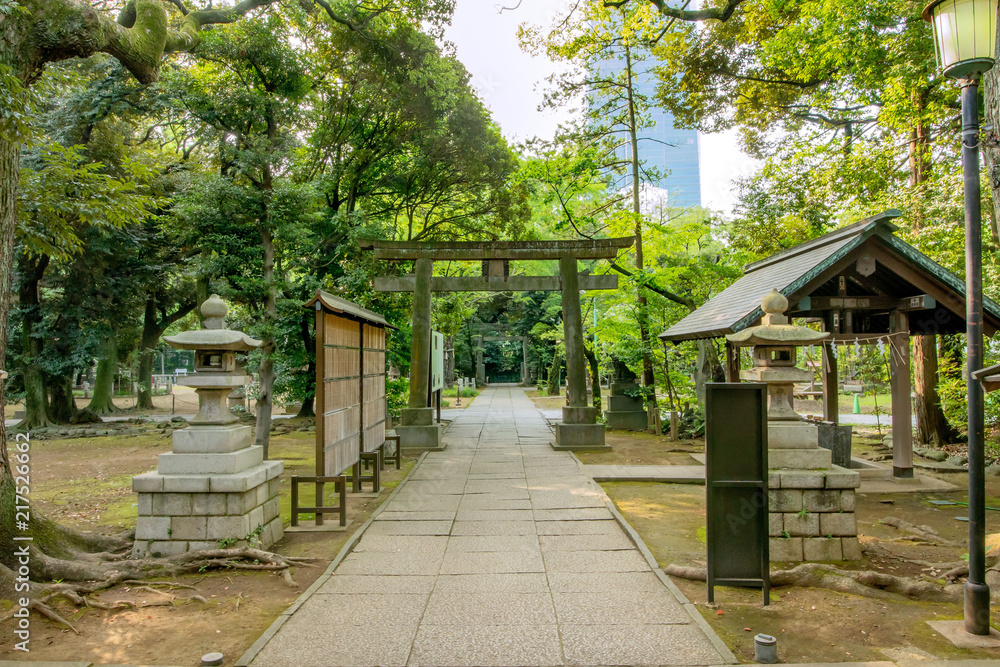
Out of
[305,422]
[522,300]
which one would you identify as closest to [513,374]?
[522,300]

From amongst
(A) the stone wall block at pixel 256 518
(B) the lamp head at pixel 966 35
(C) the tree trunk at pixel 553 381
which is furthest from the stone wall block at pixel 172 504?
(C) the tree trunk at pixel 553 381

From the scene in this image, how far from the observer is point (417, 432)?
468 inches

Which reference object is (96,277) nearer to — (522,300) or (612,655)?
(612,655)

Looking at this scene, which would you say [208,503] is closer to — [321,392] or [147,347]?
[321,392]

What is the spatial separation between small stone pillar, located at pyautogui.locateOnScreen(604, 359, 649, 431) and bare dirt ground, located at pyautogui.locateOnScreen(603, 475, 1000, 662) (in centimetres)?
839

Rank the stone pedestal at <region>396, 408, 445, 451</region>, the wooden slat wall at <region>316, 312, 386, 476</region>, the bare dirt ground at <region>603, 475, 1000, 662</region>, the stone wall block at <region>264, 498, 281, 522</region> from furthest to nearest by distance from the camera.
→ the stone pedestal at <region>396, 408, 445, 451</region> < the wooden slat wall at <region>316, 312, 386, 476</region> < the stone wall block at <region>264, 498, 281, 522</region> < the bare dirt ground at <region>603, 475, 1000, 662</region>

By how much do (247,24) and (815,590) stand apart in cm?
1199

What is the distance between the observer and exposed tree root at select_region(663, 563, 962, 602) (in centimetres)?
447

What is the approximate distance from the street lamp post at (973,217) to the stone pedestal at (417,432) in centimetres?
931

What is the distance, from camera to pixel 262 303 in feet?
38.7

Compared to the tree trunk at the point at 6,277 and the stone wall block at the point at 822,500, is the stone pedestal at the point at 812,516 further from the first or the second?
the tree trunk at the point at 6,277

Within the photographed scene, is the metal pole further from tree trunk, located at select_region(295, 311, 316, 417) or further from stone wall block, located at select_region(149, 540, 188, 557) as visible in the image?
tree trunk, located at select_region(295, 311, 316, 417)

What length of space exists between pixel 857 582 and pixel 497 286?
29.1 feet

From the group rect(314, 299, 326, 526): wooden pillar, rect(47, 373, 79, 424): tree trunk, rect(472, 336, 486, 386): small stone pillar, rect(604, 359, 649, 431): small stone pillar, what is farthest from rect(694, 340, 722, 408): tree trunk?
rect(47, 373, 79, 424): tree trunk
